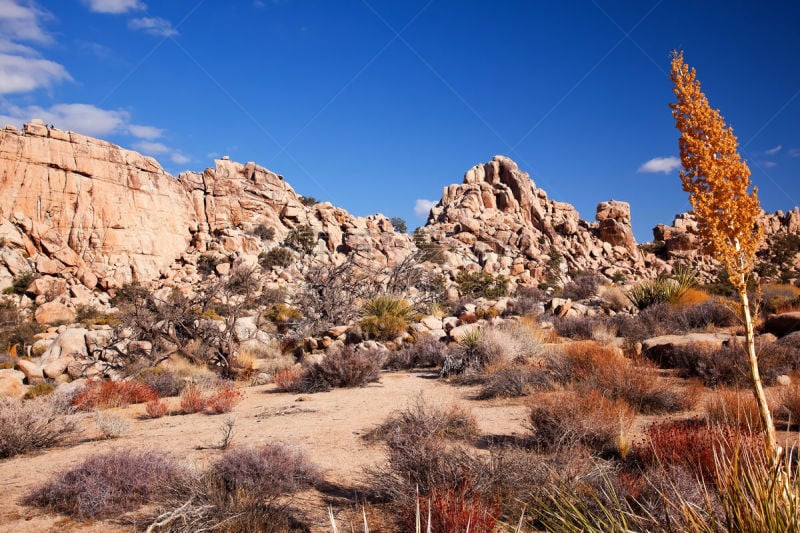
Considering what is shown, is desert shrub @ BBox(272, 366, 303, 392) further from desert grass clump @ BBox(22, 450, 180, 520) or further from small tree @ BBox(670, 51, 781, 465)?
small tree @ BBox(670, 51, 781, 465)

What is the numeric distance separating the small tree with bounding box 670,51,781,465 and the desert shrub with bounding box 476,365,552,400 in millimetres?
5845

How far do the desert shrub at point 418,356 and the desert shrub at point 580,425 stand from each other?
6.36 metres

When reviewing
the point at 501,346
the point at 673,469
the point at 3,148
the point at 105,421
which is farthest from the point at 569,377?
the point at 3,148

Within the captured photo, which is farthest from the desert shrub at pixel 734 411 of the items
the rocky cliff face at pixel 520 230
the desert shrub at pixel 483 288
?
the rocky cliff face at pixel 520 230

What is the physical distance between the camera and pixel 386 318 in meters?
14.4

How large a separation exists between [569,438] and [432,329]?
9848 millimetres

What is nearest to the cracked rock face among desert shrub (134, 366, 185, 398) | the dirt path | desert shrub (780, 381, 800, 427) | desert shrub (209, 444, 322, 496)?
desert shrub (134, 366, 185, 398)

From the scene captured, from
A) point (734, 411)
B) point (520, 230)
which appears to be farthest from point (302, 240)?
point (734, 411)

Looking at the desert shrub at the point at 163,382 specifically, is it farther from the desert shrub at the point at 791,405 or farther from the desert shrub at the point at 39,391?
the desert shrub at the point at 791,405

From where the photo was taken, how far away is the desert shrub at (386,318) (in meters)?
14.0

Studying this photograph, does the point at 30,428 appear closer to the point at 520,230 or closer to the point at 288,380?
the point at 288,380

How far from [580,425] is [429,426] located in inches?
62.5

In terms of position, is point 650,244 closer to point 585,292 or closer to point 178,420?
point 585,292

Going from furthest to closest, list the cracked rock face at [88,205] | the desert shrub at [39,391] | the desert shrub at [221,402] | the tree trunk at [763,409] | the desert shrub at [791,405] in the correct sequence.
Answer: the cracked rock face at [88,205], the desert shrub at [39,391], the desert shrub at [221,402], the desert shrub at [791,405], the tree trunk at [763,409]
